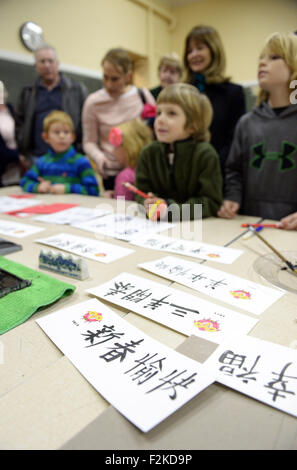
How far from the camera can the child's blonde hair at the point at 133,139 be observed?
1.65 metres

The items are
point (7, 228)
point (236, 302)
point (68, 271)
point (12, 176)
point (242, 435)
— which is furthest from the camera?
point (12, 176)

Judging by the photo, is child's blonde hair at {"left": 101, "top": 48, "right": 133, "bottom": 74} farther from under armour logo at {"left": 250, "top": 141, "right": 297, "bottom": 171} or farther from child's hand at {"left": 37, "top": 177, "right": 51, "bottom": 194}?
under armour logo at {"left": 250, "top": 141, "right": 297, "bottom": 171}

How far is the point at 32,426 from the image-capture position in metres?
0.34

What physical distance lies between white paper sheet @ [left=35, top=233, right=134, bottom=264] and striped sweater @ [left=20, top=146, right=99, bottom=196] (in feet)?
2.89

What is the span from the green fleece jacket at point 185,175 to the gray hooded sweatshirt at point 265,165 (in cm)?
16

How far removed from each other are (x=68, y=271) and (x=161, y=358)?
1.16ft

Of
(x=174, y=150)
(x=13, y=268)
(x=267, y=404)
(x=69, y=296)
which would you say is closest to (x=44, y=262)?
(x=13, y=268)

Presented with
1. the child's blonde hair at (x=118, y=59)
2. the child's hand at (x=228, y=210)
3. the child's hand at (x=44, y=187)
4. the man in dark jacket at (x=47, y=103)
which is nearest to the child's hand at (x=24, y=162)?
the man in dark jacket at (x=47, y=103)

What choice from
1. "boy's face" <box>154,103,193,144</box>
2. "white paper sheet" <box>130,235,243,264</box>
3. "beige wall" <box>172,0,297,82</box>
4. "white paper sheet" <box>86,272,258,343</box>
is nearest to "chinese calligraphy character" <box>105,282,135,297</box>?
"white paper sheet" <box>86,272,258,343</box>

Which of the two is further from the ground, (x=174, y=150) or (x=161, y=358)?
(x=174, y=150)

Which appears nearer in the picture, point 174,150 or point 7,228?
point 7,228

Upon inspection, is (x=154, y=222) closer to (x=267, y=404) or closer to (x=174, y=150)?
(x=174, y=150)

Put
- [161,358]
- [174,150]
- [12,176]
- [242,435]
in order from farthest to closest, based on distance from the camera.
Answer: [12,176]
[174,150]
[161,358]
[242,435]

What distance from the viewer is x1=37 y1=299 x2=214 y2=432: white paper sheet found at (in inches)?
14.4
